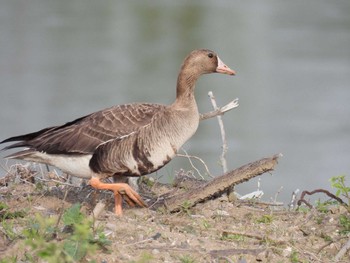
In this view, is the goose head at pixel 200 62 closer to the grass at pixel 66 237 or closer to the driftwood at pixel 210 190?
the driftwood at pixel 210 190

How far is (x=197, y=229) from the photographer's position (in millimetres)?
6633

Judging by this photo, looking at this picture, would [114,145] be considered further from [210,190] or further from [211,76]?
[211,76]

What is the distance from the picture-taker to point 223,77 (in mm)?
21062

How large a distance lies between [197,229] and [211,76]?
1440 cm

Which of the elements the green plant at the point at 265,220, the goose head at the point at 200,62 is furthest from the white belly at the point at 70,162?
the green plant at the point at 265,220

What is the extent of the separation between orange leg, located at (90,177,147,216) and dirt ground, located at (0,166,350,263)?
0.07m

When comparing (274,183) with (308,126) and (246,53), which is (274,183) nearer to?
(308,126)

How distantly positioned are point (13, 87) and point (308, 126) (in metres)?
5.80

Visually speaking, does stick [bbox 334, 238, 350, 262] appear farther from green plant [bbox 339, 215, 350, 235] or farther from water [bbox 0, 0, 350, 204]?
water [bbox 0, 0, 350, 204]

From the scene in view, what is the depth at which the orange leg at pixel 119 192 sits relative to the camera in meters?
7.04

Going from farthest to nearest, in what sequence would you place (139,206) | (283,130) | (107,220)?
(283,130) → (139,206) → (107,220)

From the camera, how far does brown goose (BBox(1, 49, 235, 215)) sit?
7.14 m

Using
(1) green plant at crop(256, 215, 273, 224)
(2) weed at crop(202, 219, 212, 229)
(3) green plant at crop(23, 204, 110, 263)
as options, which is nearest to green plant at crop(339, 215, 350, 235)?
(1) green plant at crop(256, 215, 273, 224)

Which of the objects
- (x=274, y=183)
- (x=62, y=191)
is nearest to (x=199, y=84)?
(x=274, y=183)
